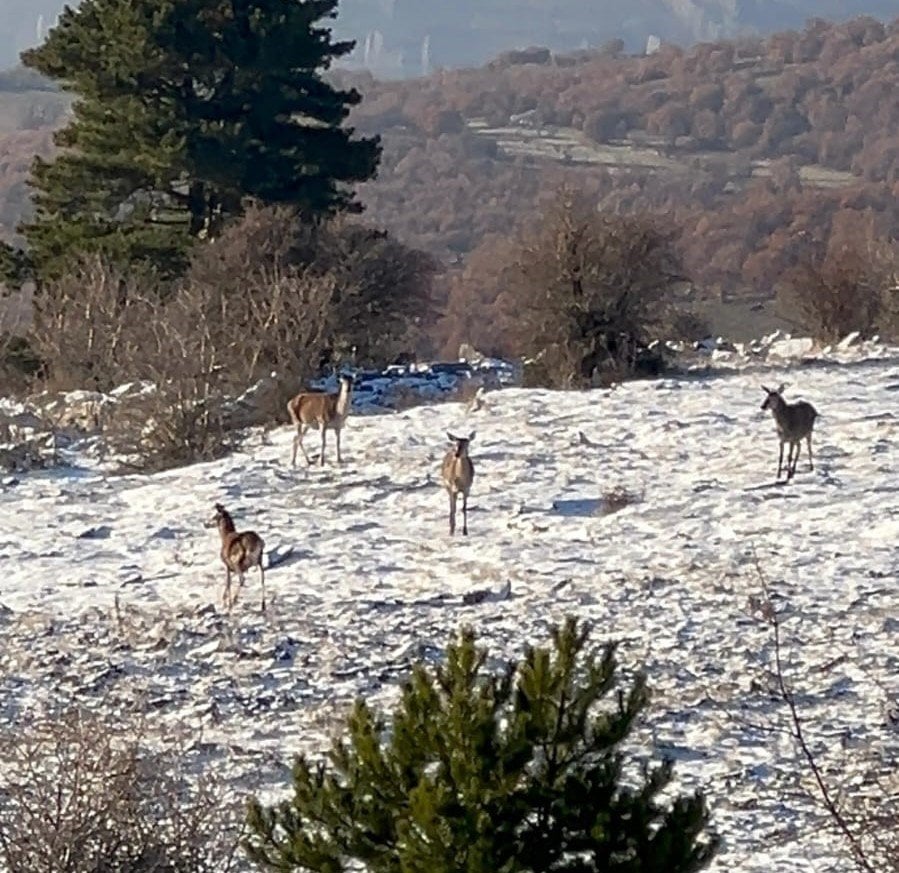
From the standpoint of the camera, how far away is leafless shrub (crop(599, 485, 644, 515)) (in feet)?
45.1

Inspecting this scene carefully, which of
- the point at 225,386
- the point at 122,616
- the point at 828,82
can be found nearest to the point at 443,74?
the point at 828,82

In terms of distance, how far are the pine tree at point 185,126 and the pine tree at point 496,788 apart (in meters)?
23.6

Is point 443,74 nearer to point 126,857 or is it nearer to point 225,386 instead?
point 225,386

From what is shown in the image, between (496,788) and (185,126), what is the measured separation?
25.1m

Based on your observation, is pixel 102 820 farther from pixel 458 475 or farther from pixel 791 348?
pixel 791 348

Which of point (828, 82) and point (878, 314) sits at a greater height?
point (828, 82)

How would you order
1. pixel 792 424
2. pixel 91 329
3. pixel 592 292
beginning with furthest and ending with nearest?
pixel 91 329 < pixel 592 292 < pixel 792 424

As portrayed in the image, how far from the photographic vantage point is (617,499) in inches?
546

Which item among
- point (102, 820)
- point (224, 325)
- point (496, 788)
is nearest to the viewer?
point (496, 788)

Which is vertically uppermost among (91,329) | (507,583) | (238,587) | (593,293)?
(593,293)

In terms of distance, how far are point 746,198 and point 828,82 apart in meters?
35.6

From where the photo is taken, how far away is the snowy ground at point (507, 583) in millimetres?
9734

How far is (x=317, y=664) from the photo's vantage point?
10805mm

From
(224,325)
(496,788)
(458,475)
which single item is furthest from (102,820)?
(224,325)
